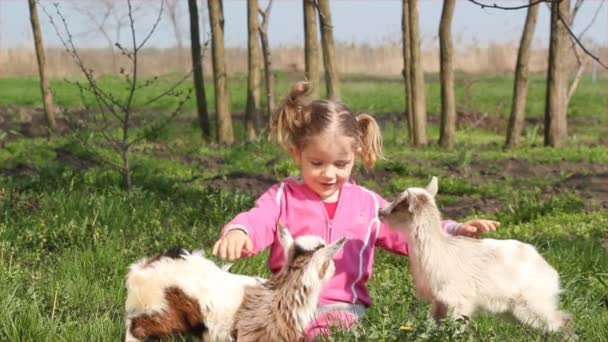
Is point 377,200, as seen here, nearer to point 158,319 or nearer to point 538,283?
point 538,283

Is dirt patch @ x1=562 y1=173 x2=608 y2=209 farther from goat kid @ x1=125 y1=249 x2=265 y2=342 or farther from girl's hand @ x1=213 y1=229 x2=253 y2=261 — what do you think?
goat kid @ x1=125 y1=249 x2=265 y2=342

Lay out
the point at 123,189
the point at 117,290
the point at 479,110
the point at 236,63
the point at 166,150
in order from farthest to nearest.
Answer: the point at 236,63, the point at 479,110, the point at 166,150, the point at 123,189, the point at 117,290

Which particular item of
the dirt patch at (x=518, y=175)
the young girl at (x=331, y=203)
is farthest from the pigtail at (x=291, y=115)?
the dirt patch at (x=518, y=175)

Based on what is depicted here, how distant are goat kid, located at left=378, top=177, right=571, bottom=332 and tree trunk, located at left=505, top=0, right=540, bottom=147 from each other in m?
11.7

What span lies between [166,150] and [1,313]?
10743mm

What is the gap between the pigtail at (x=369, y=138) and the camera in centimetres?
442

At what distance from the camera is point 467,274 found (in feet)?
13.5

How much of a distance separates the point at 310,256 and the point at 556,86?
12.5m

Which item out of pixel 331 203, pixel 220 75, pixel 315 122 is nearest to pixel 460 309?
pixel 331 203

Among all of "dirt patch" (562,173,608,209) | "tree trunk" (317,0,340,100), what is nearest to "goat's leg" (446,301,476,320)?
"dirt patch" (562,173,608,209)

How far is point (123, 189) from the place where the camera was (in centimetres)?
831

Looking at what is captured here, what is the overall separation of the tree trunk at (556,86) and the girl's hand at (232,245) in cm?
1137

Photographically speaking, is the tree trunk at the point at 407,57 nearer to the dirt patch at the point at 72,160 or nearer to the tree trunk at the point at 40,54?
the dirt patch at the point at 72,160

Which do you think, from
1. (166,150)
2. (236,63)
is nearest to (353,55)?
(236,63)
